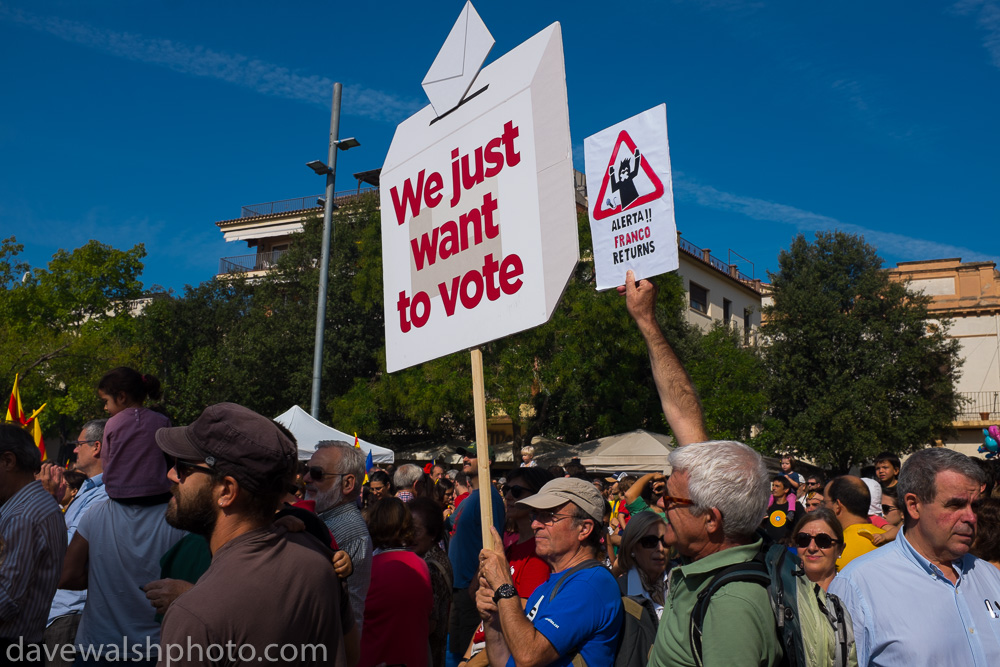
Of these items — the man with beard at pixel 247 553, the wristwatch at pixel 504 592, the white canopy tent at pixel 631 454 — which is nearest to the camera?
the man with beard at pixel 247 553

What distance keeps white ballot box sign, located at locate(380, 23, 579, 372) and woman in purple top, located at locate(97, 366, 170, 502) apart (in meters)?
1.20

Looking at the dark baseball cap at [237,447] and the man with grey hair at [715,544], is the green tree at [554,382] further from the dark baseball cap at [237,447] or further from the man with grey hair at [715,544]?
the dark baseball cap at [237,447]

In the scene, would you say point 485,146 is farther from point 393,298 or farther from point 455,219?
point 393,298

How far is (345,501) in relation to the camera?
13.8 ft

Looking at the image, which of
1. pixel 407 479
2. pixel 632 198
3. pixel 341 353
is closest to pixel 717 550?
pixel 632 198

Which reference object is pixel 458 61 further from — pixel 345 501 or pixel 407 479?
pixel 407 479

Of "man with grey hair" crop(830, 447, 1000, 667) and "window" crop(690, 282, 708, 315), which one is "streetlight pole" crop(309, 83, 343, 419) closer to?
"man with grey hair" crop(830, 447, 1000, 667)

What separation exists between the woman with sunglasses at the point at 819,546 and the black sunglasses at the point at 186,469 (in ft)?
10.5

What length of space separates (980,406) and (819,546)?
42694 millimetres

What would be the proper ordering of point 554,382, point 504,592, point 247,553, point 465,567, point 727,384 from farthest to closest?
point 727,384
point 554,382
point 465,567
point 504,592
point 247,553

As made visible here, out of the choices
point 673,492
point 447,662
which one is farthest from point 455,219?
point 447,662

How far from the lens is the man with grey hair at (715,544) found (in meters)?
2.19

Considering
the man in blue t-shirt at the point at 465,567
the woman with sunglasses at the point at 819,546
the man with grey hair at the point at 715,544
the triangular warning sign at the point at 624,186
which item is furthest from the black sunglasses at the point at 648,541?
the man with grey hair at the point at 715,544

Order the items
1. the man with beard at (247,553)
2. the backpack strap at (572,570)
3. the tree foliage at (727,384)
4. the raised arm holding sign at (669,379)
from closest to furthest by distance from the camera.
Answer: the man with beard at (247,553)
the backpack strap at (572,570)
the raised arm holding sign at (669,379)
the tree foliage at (727,384)
